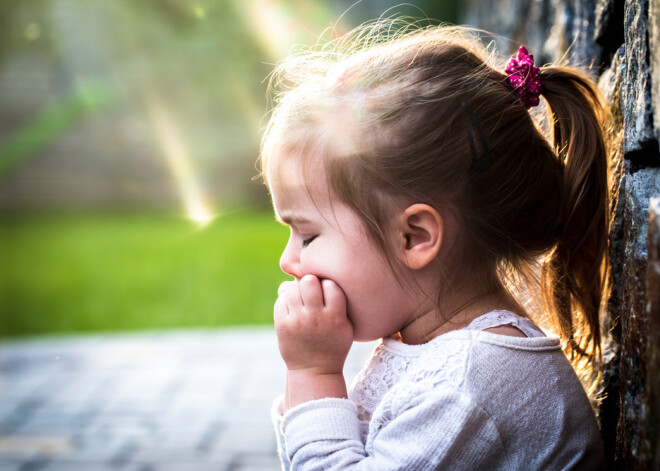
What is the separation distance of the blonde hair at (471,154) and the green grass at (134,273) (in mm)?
3549

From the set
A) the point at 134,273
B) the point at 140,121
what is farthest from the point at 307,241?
the point at 140,121

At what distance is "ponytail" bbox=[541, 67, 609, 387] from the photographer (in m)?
1.28

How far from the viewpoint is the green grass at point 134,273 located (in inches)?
192

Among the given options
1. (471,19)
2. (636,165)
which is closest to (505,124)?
(636,165)

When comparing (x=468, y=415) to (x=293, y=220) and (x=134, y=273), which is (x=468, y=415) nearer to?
(x=293, y=220)

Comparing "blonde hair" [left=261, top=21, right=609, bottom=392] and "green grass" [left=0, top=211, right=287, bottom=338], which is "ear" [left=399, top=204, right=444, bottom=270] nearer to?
"blonde hair" [left=261, top=21, right=609, bottom=392]

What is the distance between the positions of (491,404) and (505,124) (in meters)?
0.49

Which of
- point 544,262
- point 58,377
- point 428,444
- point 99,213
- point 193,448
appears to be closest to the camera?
point 428,444

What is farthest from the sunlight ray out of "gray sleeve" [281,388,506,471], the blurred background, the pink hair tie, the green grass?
"gray sleeve" [281,388,506,471]

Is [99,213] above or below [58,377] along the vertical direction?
above

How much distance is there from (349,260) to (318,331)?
14 cm

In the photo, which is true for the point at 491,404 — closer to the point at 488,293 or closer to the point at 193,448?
the point at 488,293

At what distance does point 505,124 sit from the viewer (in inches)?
48.2

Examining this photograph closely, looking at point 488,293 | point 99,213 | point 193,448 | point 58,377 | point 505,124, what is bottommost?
point 193,448
